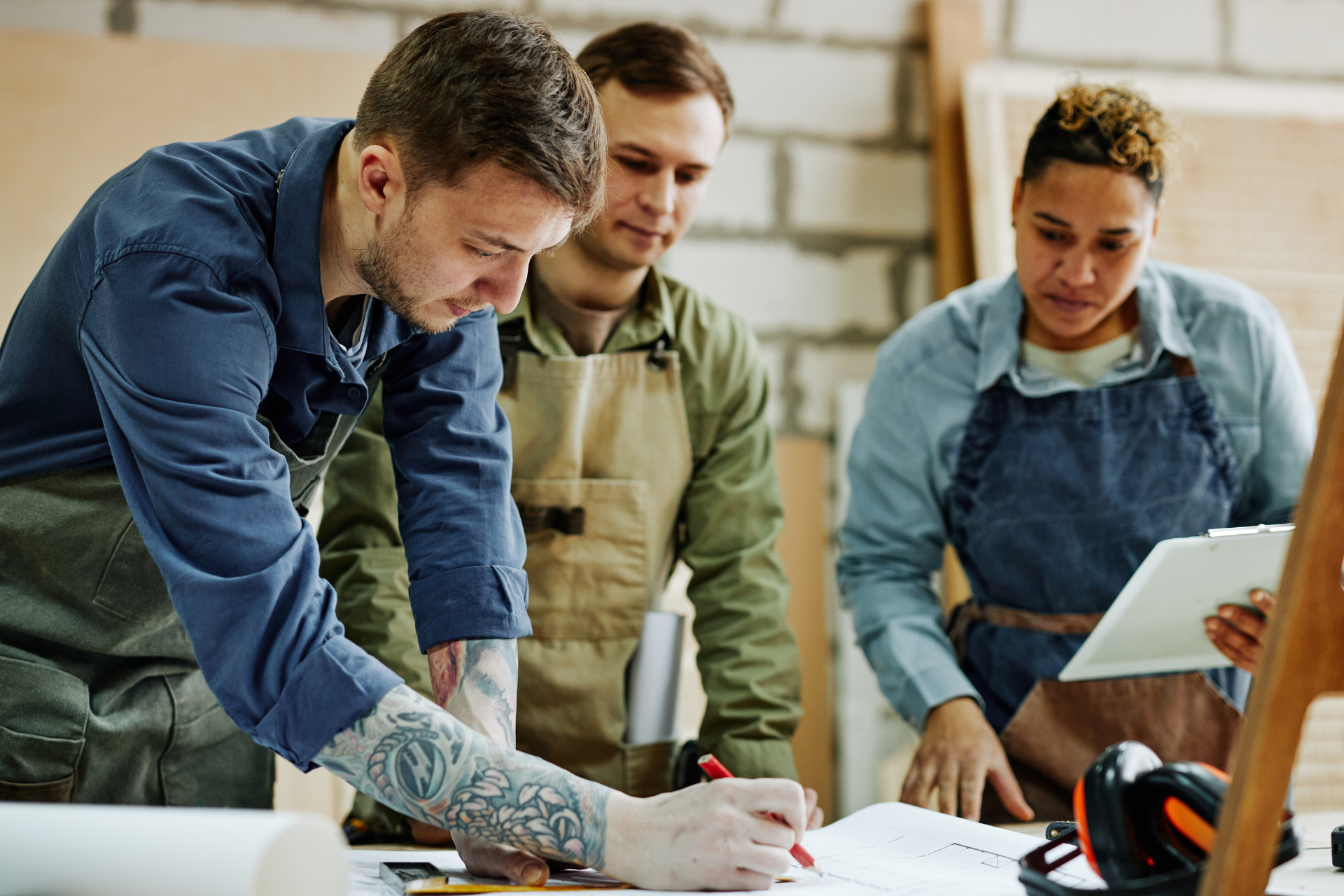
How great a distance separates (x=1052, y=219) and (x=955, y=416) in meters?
0.31

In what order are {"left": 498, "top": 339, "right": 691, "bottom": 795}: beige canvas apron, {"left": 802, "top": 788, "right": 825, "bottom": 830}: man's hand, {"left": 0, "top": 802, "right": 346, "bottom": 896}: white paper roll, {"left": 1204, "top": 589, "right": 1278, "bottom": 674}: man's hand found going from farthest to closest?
{"left": 498, "top": 339, "right": 691, "bottom": 795}: beige canvas apron → {"left": 1204, "top": 589, "right": 1278, "bottom": 674}: man's hand → {"left": 802, "top": 788, "right": 825, "bottom": 830}: man's hand → {"left": 0, "top": 802, "right": 346, "bottom": 896}: white paper roll

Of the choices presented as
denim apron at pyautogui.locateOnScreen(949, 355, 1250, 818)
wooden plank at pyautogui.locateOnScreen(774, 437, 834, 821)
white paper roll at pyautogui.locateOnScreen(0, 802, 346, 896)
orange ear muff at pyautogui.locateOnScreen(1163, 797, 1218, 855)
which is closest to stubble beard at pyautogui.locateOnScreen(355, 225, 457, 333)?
white paper roll at pyautogui.locateOnScreen(0, 802, 346, 896)

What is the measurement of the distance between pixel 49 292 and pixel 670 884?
0.79 m

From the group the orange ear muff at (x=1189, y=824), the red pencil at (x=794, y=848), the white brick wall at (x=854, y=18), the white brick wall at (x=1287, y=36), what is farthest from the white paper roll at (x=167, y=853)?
the white brick wall at (x=1287, y=36)

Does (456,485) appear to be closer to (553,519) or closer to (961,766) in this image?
(553,519)

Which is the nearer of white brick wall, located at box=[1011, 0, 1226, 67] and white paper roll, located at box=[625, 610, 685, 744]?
white paper roll, located at box=[625, 610, 685, 744]

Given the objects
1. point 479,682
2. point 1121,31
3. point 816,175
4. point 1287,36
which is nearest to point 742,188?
point 816,175

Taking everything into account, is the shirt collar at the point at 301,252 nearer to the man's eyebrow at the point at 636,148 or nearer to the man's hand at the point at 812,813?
the man's eyebrow at the point at 636,148

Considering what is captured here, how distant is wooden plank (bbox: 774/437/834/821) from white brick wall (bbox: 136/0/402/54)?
1239mm

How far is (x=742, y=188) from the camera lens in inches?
99.4

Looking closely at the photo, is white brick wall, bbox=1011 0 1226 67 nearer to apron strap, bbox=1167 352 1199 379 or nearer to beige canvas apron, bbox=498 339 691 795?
apron strap, bbox=1167 352 1199 379

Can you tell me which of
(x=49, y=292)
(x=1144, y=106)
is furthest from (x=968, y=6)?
(x=49, y=292)

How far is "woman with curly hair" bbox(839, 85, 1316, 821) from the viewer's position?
1.58 metres

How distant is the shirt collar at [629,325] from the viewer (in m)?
1.59
